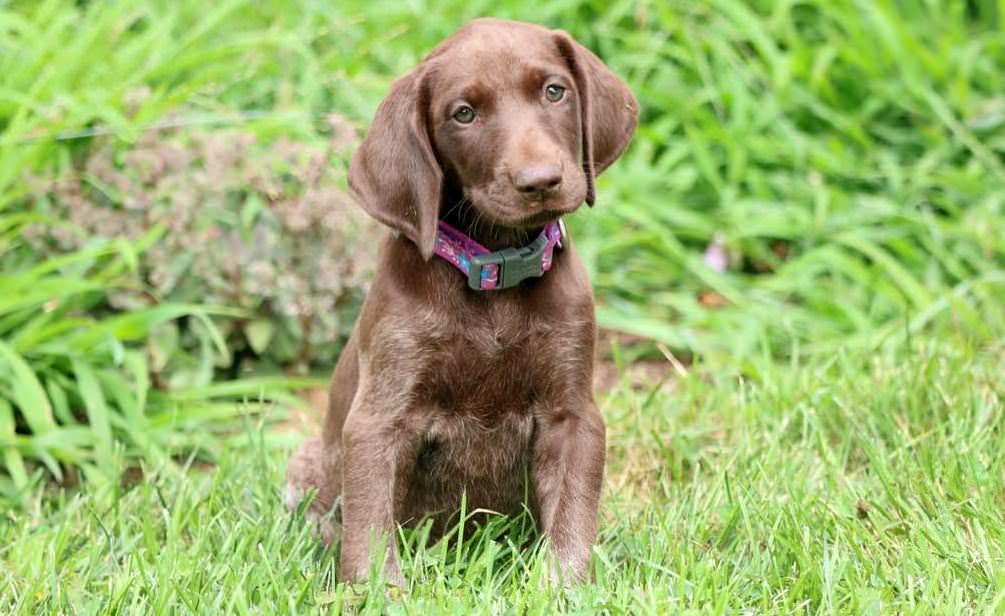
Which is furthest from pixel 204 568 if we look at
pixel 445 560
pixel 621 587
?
pixel 621 587

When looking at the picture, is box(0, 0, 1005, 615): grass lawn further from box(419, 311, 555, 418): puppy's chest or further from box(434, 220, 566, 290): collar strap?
box(434, 220, 566, 290): collar strap

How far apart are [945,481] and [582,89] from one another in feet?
4.78

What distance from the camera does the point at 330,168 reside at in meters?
6.01

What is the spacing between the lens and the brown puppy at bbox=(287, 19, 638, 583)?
369cm

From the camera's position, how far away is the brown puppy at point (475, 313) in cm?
369

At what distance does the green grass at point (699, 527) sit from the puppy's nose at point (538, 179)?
0.88m

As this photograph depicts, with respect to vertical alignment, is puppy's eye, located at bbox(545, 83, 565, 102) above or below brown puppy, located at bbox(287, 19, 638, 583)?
above

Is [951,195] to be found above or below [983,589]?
below

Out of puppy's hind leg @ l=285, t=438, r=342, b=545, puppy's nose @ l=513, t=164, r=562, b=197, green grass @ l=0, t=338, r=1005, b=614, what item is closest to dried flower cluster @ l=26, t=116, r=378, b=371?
green grass @ l=0, t=338, r=1005, b=614

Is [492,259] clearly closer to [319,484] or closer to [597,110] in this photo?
[597,110]

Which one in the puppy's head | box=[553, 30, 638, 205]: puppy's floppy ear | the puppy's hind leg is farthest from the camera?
the puppy's hind leg

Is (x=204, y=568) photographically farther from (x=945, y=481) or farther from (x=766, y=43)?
(x=766, y=43)

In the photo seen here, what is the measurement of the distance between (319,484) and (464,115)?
1258mm

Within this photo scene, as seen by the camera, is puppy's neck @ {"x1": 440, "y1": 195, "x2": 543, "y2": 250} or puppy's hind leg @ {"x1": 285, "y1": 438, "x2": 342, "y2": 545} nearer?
puppy's neck @ {"x1": 440, "y1": 195, "x2": 543, "y2": 250}
